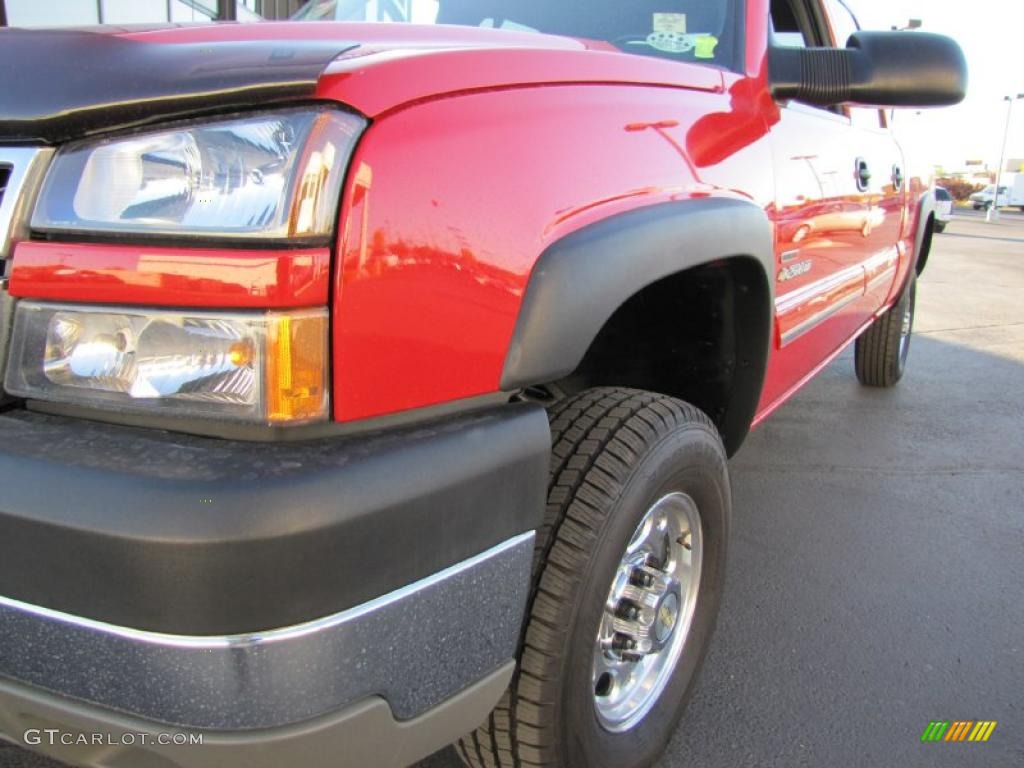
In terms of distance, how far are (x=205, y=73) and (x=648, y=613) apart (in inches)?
51.1

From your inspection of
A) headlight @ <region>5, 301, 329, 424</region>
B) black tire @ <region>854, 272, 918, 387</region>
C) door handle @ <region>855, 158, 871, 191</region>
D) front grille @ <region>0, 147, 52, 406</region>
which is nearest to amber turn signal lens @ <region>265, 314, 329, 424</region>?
headlight @ <region>5, 301, 329, 424</region>

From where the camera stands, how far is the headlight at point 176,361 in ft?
3.46

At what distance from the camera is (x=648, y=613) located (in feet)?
5.82

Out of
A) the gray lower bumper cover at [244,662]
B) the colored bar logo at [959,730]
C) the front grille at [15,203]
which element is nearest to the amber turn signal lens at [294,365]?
the gray lower bumper cover at [244,662]

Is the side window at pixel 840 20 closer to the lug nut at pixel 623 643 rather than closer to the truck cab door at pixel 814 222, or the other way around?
the truck cab door at pixel 814 222

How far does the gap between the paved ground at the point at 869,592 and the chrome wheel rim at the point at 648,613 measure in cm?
21

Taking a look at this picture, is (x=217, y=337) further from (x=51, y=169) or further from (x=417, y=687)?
(x=417, y=687)

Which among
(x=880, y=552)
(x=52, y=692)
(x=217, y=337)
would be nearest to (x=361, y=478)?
(x=217, y=337)

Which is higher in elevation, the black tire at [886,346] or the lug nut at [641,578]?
the lug nut at [641,578]

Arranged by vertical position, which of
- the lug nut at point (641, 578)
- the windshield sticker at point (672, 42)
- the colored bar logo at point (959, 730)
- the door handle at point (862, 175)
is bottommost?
the colored bar logo at point (959, 730)

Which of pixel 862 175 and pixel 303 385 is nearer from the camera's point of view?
pixel 303 385

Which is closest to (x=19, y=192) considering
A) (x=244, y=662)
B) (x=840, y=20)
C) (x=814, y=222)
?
(x=244, y=662)

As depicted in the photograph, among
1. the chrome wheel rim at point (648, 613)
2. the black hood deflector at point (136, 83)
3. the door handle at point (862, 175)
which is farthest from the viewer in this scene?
the door handle at point (862, 175)

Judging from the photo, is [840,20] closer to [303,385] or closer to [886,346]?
[886,346]
